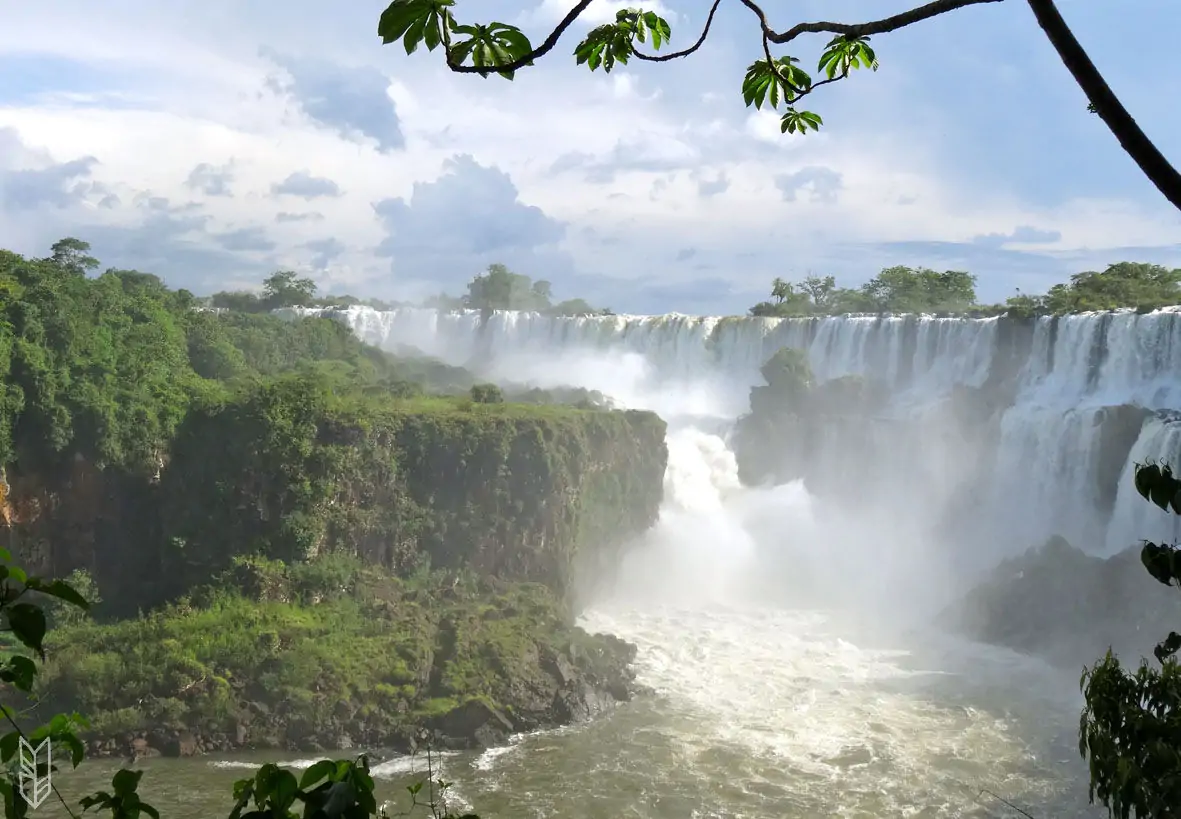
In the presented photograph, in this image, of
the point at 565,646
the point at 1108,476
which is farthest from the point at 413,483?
the point at 1108,476

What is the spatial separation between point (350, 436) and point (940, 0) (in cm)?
1879

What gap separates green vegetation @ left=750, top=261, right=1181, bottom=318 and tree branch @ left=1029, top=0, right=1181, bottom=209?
25.8 m

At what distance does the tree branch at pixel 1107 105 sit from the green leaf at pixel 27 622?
2142 mm

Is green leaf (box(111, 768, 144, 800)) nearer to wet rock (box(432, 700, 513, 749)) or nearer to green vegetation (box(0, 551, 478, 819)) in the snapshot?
green vegetation (box(0, 551, 478, 819))

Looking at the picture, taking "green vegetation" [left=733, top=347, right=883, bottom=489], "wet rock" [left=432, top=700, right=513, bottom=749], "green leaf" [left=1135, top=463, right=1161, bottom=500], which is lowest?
"wet rock" [left=432, top=700, right=513, bottom=749]

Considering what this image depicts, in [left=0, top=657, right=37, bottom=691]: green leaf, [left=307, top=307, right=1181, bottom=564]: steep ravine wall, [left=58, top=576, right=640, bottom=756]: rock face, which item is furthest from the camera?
[left=307, top=307, right=1181, bottom=564]: steep ravine wall

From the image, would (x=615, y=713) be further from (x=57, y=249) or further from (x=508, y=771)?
(x=57, y=249)

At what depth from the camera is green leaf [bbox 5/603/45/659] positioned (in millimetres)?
1517

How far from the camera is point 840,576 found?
25.5 meters

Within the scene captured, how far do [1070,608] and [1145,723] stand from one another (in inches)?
746

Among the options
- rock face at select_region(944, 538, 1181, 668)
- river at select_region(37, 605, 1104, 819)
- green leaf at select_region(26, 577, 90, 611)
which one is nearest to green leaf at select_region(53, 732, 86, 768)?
green leaf at select_region(26, 577, 90, 611)

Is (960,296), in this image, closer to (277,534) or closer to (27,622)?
(277,534)

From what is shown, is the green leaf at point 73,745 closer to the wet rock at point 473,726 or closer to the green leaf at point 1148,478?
the green leaf at point 1148,478

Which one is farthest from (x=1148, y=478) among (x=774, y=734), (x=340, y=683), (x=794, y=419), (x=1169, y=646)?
(x=794, y=419)
